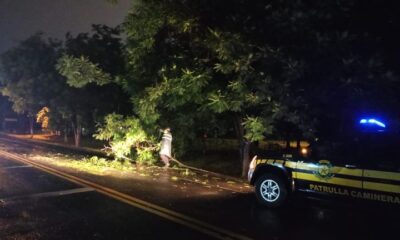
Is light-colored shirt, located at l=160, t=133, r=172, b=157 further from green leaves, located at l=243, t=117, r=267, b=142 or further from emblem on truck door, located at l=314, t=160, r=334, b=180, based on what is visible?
emblem on truck door, located at l=314, t=160, r=334, b=180

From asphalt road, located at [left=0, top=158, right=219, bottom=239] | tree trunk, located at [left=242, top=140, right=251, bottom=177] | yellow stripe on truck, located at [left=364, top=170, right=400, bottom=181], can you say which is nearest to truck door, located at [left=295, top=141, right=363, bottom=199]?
yellow stripe on truck, located at [left=364, top=170, right=400, bottom=181]

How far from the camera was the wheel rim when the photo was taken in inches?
368

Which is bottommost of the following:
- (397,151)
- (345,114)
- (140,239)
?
(140,239)

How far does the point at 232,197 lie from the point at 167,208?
2141 millimetres

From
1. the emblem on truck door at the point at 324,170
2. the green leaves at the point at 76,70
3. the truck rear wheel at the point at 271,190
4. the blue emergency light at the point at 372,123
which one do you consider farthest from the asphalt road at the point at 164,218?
the green leaves at the point at 76,70

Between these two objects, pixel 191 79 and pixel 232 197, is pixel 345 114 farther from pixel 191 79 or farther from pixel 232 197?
pixel 191 79

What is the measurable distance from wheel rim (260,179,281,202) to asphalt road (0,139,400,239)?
270mm

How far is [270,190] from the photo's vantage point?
9469 mm

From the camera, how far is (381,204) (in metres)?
7.75

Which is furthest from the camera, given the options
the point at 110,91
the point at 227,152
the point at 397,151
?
the point at 110,91

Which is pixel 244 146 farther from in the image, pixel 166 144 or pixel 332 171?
pixel 332 171

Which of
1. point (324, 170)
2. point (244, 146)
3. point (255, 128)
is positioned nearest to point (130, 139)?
point (244, 146)

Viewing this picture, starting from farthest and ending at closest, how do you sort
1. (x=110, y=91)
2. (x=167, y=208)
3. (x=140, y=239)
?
(x=110, y=91), (x=167, y=208), (x=140, y=239)

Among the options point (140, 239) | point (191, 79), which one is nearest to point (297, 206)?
point (140, 239)
